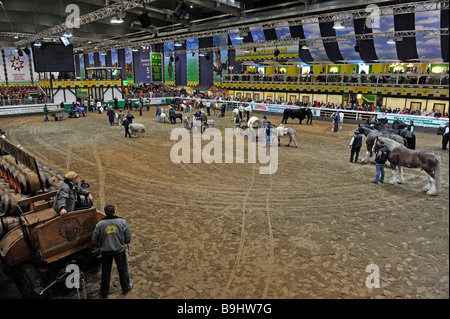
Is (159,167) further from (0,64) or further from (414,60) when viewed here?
(0,64)

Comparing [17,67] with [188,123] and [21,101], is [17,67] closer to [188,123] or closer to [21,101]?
[21,101]

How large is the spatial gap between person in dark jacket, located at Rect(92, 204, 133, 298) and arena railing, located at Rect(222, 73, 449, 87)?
1905cm

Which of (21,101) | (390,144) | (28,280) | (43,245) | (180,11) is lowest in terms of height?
→ (28,280)

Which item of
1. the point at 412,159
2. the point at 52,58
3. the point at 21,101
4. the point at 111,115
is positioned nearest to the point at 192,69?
the point at 52,58

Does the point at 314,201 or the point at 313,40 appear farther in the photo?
the point at 313,40

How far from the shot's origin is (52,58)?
27.3 meters

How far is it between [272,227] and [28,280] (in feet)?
15.1

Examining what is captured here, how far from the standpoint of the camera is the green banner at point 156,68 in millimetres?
43844

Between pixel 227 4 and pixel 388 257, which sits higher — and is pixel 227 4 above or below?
above

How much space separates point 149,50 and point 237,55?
1957 centimetres

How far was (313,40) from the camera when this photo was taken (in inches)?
992

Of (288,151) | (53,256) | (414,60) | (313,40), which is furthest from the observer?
(313,40)
